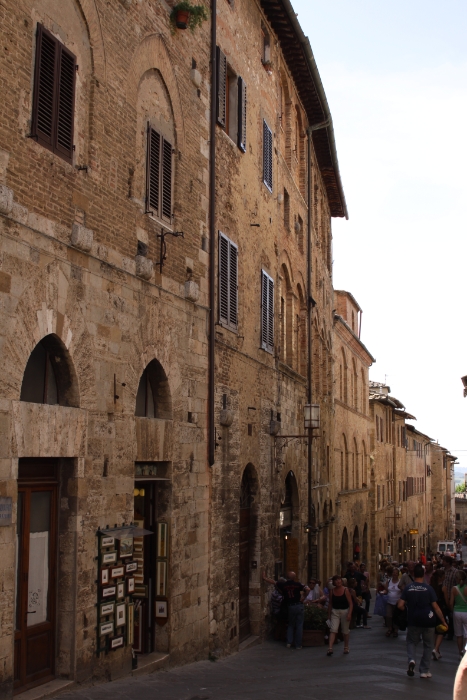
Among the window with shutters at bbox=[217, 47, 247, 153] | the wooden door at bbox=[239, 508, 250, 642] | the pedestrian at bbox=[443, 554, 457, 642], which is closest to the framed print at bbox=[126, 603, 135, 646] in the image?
the wooden door at bbox=[239, 508, 250, 642]

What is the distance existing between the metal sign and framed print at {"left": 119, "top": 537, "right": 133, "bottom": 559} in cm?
228

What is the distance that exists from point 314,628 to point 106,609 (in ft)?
26.0

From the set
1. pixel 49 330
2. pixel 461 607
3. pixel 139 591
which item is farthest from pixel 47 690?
pixel 461 607

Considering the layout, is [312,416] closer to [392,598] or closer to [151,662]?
[392,598]

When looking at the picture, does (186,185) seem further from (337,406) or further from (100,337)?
(337,406)

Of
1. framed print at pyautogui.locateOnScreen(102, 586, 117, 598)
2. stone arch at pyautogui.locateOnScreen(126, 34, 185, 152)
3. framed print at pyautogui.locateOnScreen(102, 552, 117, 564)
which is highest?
stone arch at pyautogui.locateOnScreen(126, 34, 185, 152)

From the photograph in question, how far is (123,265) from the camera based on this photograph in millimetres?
10344

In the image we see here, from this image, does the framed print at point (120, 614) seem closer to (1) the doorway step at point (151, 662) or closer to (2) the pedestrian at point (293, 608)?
(1) the doorway step at point (151, 662)

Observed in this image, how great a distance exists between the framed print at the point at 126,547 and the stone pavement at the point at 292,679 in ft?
4.41

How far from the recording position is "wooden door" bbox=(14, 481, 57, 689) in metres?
8.39

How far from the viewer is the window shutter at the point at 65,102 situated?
9078 millimetres

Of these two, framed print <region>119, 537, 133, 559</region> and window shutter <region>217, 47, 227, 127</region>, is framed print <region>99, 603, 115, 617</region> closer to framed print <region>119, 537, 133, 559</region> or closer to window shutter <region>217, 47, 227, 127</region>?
framed print <region>119, 537, 133, 559</region>

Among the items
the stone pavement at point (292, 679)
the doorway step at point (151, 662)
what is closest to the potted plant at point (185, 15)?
the doorway step at point (151, 662)

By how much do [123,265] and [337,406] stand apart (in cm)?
2163
